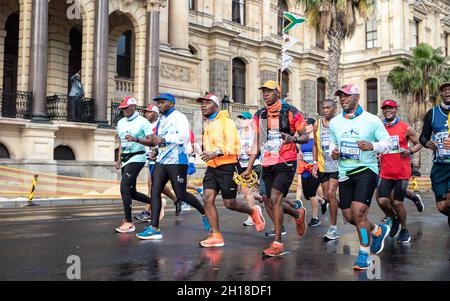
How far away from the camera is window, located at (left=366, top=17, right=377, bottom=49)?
43.1 meters

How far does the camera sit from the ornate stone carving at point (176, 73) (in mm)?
24789

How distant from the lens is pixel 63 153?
2117 centimetres

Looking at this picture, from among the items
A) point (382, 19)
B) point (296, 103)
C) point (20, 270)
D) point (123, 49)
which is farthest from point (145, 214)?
point (382, 19)

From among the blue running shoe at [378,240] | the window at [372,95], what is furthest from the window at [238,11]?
the blue running shoe at [378,240]

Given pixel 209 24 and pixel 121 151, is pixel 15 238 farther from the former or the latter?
pixel 209 24

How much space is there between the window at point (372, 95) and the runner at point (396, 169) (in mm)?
36791

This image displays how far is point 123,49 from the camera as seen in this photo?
2670 cm

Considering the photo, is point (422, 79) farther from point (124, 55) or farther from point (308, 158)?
point (308, 158)

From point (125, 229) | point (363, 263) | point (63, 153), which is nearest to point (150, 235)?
point (125, 229)

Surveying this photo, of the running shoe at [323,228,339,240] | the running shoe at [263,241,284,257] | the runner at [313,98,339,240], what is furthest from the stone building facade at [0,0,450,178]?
the running shoe at [263,241,284,257]

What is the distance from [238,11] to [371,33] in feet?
47.2

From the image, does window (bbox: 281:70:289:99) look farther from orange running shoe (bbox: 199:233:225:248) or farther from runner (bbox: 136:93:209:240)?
orange running shoe (bbox: 199:233:225:248)

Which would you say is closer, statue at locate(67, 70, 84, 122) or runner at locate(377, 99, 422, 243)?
runner at locate(377, 99, 422, 243)

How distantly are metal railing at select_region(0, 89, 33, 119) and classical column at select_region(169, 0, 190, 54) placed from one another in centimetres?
907
